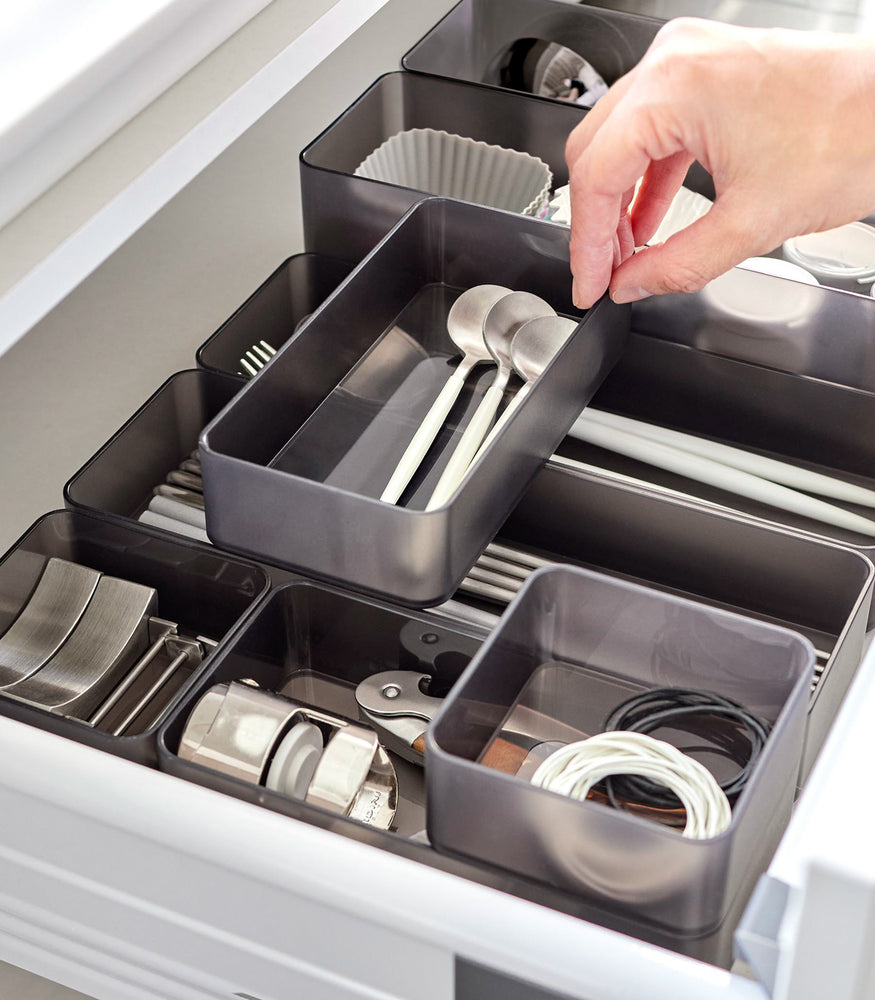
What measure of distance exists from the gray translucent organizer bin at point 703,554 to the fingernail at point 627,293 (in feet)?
0.36

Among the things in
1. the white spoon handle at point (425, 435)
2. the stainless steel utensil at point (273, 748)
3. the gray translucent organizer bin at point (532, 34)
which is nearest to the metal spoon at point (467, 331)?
the white spoon handle at point (425, 435)

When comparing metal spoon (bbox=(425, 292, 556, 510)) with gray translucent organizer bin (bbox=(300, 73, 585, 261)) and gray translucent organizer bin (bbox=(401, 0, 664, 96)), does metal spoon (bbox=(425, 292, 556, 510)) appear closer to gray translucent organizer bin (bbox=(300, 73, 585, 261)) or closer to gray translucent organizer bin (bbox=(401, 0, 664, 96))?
gray translucent organizer bin (bbox=(300, 73, 585, 261))

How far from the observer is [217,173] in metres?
1.21

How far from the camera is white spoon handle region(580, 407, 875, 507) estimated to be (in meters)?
0.82

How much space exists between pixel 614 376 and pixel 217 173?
0.50 metres

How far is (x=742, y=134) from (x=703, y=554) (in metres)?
0.24

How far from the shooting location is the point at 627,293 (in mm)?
790

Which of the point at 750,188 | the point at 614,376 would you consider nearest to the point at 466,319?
the point at 614,376

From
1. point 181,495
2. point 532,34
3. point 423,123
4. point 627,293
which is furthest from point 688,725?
point 532,34

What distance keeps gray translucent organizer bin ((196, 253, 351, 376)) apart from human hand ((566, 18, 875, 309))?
26cm

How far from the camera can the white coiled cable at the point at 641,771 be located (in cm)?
59

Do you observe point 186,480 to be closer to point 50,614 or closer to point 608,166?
point 50,614

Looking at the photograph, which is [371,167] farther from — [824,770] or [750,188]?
[824,770]

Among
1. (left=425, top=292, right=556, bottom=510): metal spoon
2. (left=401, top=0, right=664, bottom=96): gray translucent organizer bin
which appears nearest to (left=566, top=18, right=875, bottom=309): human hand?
(left=425, top=292, right=556, bottom=510): metal spoon
